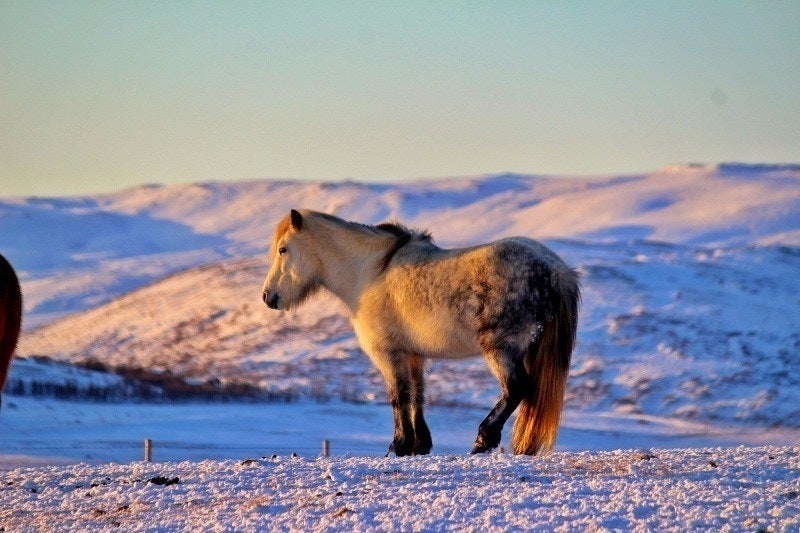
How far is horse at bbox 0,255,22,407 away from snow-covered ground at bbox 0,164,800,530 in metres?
1.16

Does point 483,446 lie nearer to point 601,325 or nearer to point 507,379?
point 507,379

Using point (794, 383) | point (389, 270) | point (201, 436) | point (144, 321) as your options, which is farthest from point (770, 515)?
point (144, 321)

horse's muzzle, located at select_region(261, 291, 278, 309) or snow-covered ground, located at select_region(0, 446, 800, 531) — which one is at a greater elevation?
horse's muzzle, located at select_region(261, 291, 278, 309)

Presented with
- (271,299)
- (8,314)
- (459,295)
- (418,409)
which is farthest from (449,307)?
(8,314)

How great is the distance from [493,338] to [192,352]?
5580 cm

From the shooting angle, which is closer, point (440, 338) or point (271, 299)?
point (440, 338)

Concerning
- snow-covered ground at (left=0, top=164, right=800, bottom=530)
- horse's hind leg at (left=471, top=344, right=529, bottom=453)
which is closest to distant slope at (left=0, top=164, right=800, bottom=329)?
snow-covered ground at (left=0, top=164, right=800, bottom=530)

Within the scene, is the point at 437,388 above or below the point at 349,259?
below

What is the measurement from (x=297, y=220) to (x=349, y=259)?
2.32 feet

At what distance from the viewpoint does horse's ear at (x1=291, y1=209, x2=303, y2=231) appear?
47.4 feet

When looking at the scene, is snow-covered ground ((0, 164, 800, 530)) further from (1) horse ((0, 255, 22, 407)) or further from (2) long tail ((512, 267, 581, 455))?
(1) horse ((0, 255, 22, 407))

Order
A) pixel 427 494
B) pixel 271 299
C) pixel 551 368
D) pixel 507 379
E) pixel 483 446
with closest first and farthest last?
1. pixel 427 494
2. pixel 507 379
3. pixel 551 368
4. pixel 483 446
5. pixel 271 299

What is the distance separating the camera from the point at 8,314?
12445 mm

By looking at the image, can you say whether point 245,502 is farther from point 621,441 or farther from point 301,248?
point 621,441
